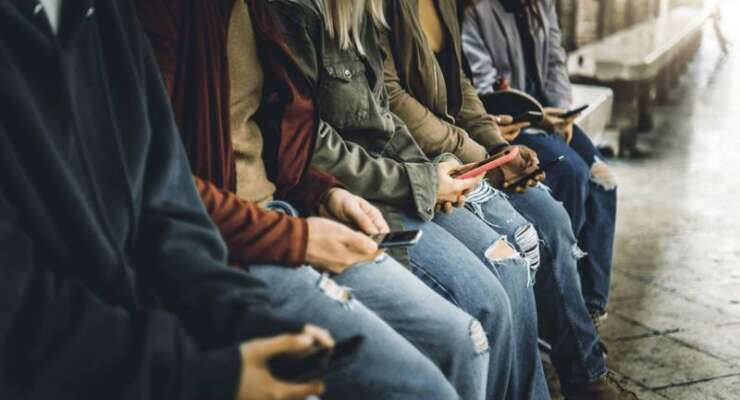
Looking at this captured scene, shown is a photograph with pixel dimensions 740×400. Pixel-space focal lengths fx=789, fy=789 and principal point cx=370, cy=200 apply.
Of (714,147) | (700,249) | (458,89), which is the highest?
(458,89)

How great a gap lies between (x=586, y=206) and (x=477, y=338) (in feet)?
4.83

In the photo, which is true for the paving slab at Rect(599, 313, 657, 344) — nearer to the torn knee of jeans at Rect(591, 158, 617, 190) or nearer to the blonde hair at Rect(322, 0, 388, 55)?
the torn knee of jeans at Rect(591, 158, 617, 190)

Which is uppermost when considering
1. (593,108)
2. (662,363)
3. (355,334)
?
(355,334)

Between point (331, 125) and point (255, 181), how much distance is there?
1.30ft

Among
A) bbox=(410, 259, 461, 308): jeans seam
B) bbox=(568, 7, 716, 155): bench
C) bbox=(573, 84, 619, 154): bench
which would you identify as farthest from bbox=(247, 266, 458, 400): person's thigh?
bbox=(568, 7, 716, 155): bench

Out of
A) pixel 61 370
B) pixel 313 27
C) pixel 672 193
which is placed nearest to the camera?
pixel 61 370

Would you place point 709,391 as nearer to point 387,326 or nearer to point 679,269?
point 679,269

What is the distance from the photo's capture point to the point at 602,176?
3131 mm

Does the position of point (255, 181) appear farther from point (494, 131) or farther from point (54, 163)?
point (494, 131)

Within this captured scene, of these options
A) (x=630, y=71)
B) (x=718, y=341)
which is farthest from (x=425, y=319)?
(x=630, y=71)

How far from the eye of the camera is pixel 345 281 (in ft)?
5.58

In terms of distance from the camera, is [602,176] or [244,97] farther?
[602,176]

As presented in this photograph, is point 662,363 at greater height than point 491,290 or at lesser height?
lesser

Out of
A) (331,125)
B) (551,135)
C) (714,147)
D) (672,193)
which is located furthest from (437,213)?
(714,147)
